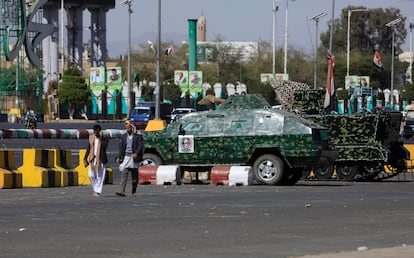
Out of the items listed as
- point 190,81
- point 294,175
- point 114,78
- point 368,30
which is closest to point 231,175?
point 294,175

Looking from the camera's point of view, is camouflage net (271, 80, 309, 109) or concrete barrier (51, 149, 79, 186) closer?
concrete barrier (51, 149, 79, 186)

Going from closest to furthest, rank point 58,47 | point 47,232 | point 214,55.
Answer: point 47,232, point 58,47, point 214,55

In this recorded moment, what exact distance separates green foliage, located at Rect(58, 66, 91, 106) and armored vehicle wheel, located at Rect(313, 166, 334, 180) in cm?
8093

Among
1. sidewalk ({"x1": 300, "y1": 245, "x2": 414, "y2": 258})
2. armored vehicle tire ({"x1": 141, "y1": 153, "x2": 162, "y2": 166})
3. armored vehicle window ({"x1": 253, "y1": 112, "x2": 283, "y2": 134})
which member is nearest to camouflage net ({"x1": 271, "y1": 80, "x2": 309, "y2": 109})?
armored vehicle window ({"x1": 253, "y1": 112, "x2": 283, "y2": 134})

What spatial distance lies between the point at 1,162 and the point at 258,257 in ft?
48.7

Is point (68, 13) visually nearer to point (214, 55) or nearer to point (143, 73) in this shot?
point (143, 73)

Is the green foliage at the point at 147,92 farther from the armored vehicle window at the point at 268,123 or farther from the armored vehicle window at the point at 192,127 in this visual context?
the armored vehicle window at the point at 268,123

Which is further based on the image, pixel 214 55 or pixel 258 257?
pixel 214 55

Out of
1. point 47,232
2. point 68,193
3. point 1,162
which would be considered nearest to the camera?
point 47,232

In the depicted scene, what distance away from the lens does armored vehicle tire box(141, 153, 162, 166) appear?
28.7m

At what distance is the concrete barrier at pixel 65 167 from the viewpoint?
1088 inches

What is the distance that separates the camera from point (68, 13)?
449 feet

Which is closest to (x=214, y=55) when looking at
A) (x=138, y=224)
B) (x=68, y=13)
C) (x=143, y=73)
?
(x=143, y=73)

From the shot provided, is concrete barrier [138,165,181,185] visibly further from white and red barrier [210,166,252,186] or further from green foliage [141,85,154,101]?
green foliage [141,85,154,101]
